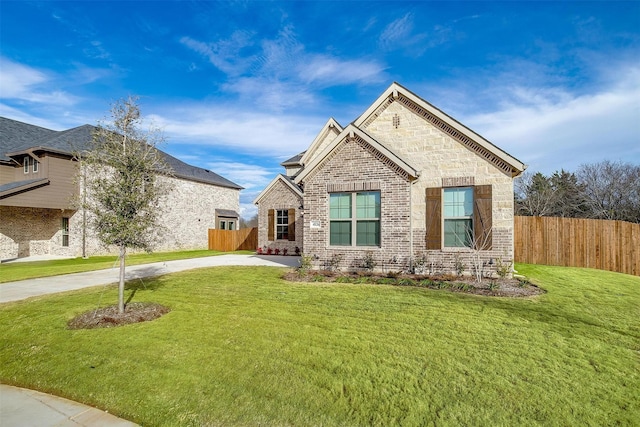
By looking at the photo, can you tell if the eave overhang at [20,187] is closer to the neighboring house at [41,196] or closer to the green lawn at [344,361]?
the neighboring house at [41,196]

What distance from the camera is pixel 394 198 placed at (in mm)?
10773

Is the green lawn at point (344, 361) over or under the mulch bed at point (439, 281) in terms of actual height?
under

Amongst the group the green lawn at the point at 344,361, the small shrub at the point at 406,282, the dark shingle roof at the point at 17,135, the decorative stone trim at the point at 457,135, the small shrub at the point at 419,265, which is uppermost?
the dark shingle roof at the point at 17,135

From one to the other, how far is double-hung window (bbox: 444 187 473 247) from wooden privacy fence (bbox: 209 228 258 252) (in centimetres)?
1813

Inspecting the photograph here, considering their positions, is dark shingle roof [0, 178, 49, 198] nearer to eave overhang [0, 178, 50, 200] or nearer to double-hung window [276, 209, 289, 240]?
eave overhang [0, 178, 50, 200]

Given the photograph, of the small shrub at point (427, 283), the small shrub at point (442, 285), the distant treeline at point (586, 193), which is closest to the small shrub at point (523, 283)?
the small shrub at point (442, 285)

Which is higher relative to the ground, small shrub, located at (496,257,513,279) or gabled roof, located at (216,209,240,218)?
gabled roof, located at (216,209,240,218)

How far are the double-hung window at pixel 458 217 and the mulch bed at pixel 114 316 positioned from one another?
8.76 meters

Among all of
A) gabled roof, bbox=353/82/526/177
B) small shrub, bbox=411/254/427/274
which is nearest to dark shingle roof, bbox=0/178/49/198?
gabled roof, bbox=353/82/526/177

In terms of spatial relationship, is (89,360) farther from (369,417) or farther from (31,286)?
(31,286)

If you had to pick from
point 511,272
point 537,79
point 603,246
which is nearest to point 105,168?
point 511,272

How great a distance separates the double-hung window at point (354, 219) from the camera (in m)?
11.2

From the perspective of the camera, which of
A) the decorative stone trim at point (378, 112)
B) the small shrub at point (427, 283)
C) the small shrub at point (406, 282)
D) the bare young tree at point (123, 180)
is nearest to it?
the bare young tree at point (123, 180)

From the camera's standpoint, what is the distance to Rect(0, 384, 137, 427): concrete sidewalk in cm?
314
